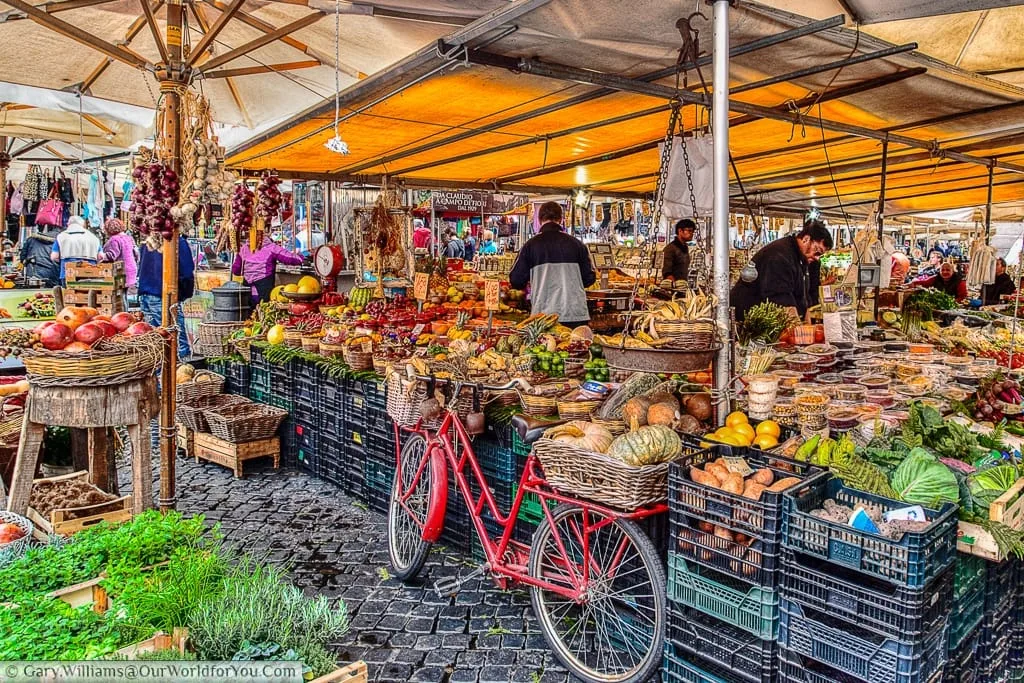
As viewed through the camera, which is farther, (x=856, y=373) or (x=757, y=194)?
(x=757, y=194)

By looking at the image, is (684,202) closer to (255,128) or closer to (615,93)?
(615,93)

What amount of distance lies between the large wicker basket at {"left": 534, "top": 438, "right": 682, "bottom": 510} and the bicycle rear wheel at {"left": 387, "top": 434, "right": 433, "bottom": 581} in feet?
3.56

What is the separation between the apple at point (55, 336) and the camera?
351 cm

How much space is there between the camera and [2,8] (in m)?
5.12

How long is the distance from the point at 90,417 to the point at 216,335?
195 inches

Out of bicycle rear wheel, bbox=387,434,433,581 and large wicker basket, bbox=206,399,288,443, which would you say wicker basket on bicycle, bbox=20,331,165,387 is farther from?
large wicker basket, bbox=206,399,288,443

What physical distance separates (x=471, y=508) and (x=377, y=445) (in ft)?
6.03

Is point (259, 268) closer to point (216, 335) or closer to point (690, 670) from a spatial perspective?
point (216, 335)

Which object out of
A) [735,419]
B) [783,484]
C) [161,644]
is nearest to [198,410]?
[161,644]

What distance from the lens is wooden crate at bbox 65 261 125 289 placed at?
9.92 metres

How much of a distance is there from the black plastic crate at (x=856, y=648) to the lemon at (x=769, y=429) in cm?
92

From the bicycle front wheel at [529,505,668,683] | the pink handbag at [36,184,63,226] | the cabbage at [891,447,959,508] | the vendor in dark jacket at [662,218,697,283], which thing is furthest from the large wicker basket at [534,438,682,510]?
the pink handbag at [36,184,63,226]

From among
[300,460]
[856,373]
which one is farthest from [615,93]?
[300,460]

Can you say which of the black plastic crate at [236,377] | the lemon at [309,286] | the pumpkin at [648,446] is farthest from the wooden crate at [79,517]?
the lemon at [309,286]
